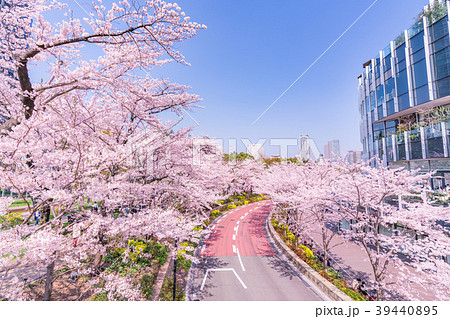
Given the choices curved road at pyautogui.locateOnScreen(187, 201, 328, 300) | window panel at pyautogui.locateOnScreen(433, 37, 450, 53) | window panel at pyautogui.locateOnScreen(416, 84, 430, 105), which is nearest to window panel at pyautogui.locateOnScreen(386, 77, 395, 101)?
window panel at pyautogui.locateOnScreen(416, 84, 430, 105)

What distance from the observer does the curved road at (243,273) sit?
6.84 m

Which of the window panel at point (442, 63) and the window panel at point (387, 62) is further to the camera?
the window panel at point (387, 62)

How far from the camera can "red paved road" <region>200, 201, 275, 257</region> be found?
1084cm

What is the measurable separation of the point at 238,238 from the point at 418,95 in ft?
62.3

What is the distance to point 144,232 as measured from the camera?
4.91 metres

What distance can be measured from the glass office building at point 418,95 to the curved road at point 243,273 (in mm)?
14136

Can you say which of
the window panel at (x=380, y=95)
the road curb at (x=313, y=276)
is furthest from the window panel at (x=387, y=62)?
the road curb at (x=313, y=276)

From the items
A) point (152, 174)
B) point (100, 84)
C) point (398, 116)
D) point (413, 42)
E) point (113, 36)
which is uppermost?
point (413, 42)

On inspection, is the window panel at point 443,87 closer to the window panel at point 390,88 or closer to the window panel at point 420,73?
the window panel at point 420,73

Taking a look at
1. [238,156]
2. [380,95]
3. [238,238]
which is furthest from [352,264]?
[238,156]
